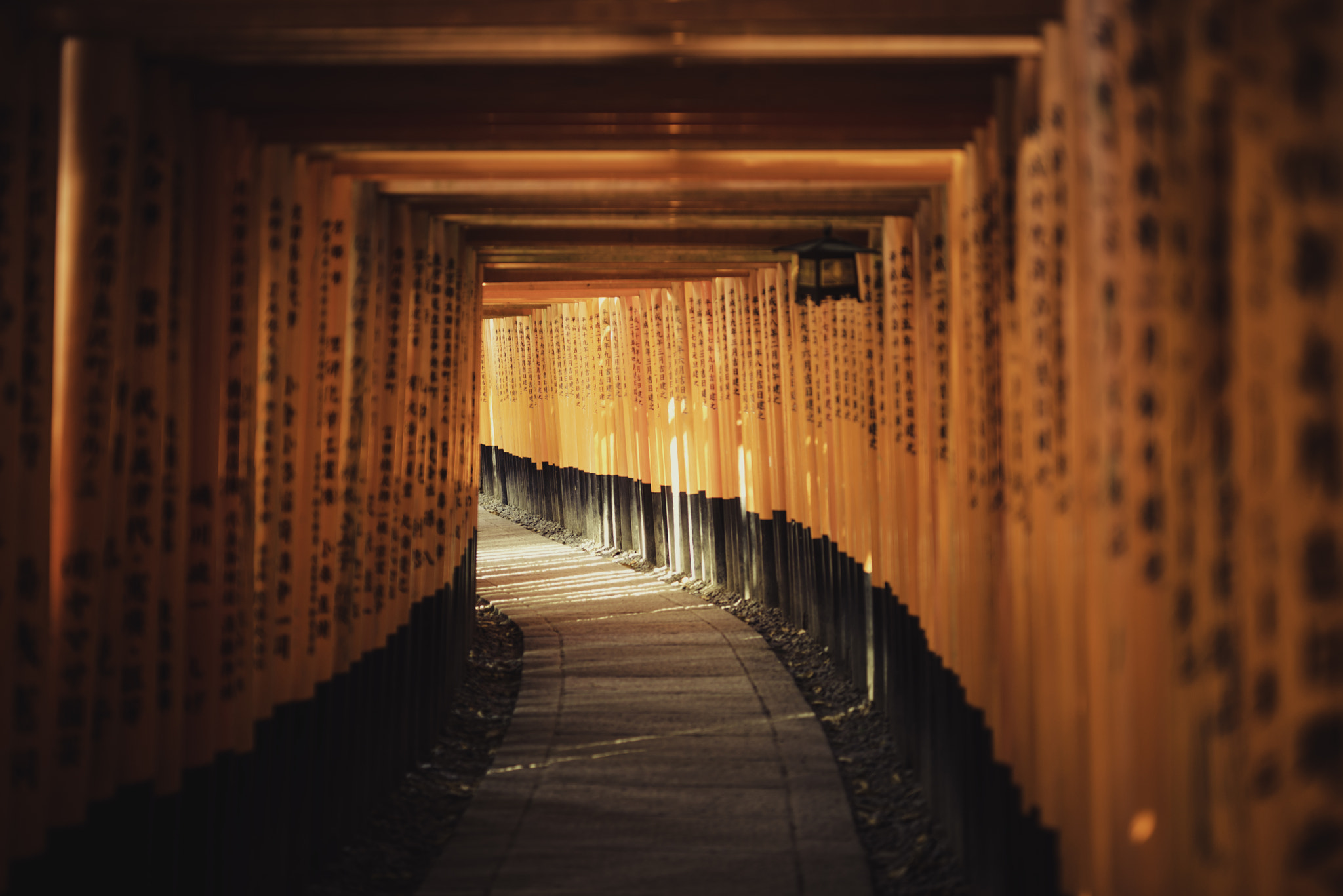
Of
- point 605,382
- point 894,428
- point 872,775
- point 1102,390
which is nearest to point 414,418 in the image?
point 894,428

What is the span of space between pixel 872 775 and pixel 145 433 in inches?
190

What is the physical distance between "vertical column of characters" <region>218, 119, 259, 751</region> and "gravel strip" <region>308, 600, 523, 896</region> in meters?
1.27

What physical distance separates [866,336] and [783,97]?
3.63 metres

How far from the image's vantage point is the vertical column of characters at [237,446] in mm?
4461

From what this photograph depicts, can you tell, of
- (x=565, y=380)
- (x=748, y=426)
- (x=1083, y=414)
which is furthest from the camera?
(x=565, y=380)

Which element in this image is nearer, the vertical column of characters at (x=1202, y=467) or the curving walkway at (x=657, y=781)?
the vertical column of characters at (x=1202, y=467)

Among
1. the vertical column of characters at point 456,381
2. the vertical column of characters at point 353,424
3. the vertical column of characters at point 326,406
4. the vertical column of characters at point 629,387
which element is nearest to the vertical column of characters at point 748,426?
the vertical column of characters at point 456,381

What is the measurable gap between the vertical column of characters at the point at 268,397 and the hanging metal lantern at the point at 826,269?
2.93m

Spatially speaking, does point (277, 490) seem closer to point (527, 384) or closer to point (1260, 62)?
point (1260, 62)

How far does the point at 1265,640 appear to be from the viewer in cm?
225

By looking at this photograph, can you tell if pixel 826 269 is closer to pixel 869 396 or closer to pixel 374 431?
pixel 869 396

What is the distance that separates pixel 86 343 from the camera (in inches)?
139

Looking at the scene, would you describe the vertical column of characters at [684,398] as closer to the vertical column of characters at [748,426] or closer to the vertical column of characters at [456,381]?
the vertical column of characters at [748,426]

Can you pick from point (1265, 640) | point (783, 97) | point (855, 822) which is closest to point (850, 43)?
point (783, 97)
